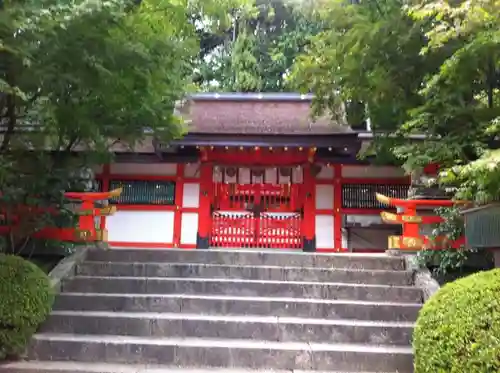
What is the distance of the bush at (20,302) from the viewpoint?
16.3ft

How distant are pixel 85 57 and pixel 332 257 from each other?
444 centimetres

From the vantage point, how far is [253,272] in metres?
6.83

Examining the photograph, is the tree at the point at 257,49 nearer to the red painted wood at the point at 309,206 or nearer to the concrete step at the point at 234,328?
the red painted wood at the point at 309,206

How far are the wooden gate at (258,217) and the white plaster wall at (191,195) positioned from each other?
43 centimetres

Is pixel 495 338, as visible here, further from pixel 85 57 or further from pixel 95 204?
pixel 95 204

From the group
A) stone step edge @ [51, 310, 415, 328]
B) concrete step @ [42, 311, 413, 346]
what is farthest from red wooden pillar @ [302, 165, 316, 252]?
concrete step @ [42, 311, 413, 346]

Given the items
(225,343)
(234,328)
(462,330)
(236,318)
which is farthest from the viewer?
(236,318)

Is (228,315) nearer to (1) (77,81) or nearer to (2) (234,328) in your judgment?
(2) (234,328)

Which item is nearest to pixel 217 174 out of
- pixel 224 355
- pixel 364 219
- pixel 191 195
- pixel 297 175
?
pixel 191 195

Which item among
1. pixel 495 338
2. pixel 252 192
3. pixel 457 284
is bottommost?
pixel 495 338

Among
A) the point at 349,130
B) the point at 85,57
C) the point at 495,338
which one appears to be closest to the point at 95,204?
the point at 85,57

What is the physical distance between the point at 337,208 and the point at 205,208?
3024 millimetres

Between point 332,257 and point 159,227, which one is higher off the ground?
point 159,227

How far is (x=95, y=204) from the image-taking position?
865 cm
